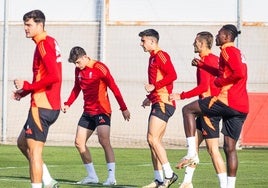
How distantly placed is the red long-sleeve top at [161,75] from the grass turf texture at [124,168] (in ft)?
4.91

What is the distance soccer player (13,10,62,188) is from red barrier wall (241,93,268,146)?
1585 cm

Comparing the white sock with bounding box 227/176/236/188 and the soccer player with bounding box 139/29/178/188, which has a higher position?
the soccer player with bounding box 139/29/178/188

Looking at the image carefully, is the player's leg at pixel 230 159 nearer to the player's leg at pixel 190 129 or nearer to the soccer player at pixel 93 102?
the player's leg at pixel 190 129

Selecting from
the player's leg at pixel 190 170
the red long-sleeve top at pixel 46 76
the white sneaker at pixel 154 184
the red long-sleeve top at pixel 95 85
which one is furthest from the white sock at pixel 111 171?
the red long-sleeve top at pixel 46 76

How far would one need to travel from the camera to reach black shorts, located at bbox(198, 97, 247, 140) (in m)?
14.4

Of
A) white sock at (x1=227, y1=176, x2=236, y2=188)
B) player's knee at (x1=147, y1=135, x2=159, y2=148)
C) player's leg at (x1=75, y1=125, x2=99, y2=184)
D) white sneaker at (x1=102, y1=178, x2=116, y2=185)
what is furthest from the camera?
player's leg at (x1=75, y1=125, x2=99, y2=184)

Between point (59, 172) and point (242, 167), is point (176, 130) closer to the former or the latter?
Result: point (242, 167)

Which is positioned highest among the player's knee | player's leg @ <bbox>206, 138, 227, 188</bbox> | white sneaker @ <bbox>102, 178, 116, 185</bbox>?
the player's knee

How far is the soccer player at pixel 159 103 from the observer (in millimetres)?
16359

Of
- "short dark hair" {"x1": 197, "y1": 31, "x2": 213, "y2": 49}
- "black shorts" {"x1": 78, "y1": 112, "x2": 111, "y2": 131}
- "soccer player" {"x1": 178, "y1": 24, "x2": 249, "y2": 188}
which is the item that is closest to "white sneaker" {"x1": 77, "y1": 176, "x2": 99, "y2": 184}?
"black shorts" {"x1": 78, "y1": 112, "x2": 111, "y2": 131}

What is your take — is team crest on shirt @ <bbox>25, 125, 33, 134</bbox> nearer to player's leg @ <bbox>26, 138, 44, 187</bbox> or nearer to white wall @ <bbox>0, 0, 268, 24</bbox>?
player's leg @ <bbox>26, 138, 44, 187</bbox>

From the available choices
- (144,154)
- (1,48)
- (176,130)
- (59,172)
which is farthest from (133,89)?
(59,172)

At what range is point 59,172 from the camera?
1956cm

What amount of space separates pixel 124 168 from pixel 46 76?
25.1 feet
